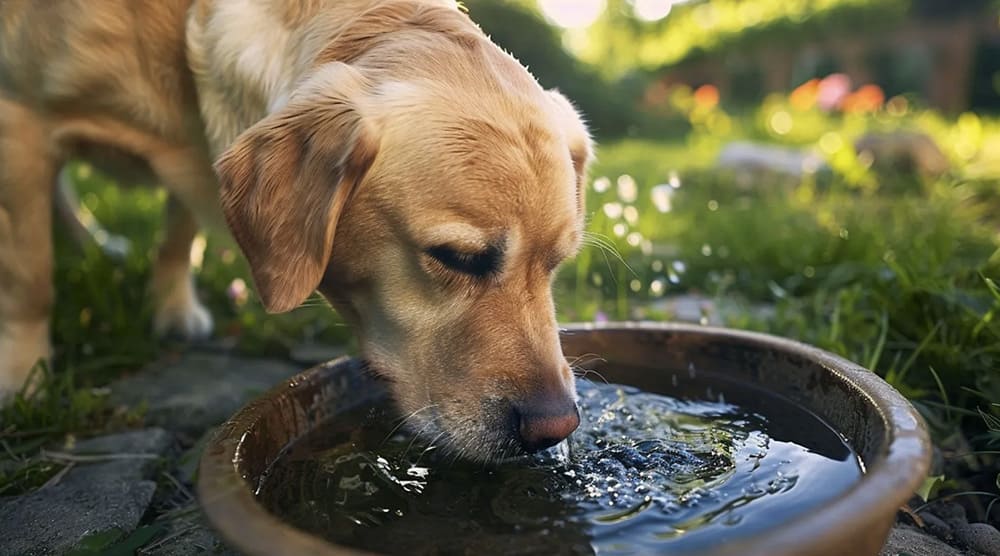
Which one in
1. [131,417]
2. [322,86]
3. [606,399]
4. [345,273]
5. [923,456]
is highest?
[322,86]

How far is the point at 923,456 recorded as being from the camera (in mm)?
1366

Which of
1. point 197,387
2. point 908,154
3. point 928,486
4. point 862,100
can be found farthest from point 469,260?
point 862,100

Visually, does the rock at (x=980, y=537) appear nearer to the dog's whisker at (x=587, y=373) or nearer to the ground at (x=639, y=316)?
the ground at (x=639, y=316)

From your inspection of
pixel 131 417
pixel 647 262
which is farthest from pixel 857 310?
pixel 131 417

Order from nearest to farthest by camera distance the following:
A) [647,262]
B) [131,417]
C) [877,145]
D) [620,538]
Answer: [620,538], [131,417], [647,262], [877,145]

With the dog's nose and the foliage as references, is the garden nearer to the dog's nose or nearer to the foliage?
the dog's nose

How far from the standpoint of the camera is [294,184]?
1.96 metres

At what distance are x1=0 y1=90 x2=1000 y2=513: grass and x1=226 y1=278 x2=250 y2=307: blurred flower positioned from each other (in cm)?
2

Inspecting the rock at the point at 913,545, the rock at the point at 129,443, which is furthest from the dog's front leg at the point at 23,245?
the rock at the point at 913,545

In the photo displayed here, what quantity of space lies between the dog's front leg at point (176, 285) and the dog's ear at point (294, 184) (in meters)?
1.65

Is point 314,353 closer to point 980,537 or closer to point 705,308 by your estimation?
point 705,308

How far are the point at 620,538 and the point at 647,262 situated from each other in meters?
2.49

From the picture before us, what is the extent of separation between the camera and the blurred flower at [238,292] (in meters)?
3.69

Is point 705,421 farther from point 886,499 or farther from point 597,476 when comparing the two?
point 886,499
